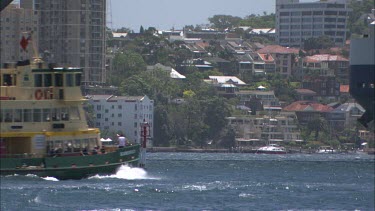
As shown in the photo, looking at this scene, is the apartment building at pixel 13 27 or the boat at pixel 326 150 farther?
the apartment building at pixel 13 27

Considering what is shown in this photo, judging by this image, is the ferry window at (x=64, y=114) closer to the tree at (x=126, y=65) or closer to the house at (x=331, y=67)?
the tree at (x=126, y=65)

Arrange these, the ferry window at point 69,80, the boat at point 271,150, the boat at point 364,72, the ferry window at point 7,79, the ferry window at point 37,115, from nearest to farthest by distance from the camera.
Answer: the boat at point 364,72, the ferry window at point 37,115, the ferry window at point 69,80, the ferry window at point 7,79, the boat at point 271,150

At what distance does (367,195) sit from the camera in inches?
2169

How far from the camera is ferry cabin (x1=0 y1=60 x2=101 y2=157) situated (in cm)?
6419

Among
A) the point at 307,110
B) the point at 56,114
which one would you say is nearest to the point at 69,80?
the point at 56,114

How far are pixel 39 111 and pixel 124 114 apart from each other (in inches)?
3548

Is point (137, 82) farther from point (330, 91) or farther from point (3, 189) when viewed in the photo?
point (3, 189)

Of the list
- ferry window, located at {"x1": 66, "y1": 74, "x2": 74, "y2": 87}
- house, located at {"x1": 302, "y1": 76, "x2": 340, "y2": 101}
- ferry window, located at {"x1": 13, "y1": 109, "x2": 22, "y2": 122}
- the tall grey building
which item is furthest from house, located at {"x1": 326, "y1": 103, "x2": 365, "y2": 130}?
ferry window, located at {"x1": 13, "y1": 109, "x2": 22, "y2": 122}

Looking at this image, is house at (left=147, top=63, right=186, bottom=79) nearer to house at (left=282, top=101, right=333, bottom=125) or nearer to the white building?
house at (left=282, top=101, right=333, bottom=125)

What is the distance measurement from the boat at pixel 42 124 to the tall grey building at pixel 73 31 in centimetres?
9976

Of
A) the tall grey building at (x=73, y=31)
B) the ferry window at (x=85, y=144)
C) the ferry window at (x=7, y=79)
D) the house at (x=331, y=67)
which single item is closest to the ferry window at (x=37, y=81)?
the ferry window at (x=7, y=79)

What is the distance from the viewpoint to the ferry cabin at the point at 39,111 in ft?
211

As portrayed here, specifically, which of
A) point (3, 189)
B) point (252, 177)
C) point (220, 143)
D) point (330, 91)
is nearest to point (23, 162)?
point (3, 189)

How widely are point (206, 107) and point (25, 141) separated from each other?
328 feet
